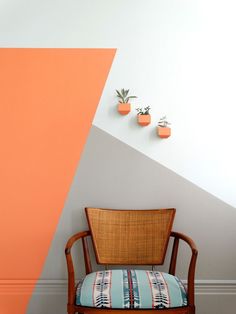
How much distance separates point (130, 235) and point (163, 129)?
0.76m

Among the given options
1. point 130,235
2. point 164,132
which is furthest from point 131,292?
point 164,132

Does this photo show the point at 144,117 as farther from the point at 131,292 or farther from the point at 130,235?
the point at 131,292

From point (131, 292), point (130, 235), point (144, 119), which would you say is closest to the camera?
point (131, 292)

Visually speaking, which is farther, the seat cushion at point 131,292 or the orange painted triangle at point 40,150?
the orange painted triangle at point 40,150

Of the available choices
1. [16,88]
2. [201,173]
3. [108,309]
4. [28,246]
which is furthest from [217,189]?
[16,88]

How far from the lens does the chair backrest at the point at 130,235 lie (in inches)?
103

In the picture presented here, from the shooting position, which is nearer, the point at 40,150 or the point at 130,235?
the point at 130,235

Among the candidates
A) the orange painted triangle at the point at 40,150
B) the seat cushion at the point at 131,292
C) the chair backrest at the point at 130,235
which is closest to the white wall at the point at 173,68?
the orange painted triangle at the point at 40,150

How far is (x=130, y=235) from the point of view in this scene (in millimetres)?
2639

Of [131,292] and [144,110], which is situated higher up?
[144,110]

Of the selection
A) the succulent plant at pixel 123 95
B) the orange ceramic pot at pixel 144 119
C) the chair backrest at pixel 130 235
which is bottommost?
the chair backrest at pixel 130 235

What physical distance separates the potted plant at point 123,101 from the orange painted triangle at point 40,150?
15 cm

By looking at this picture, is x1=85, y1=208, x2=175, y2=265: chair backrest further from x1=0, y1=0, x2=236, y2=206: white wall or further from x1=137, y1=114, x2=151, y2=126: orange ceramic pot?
x1=137, y1=114, x2=151, y2=126: orange ceramic pot

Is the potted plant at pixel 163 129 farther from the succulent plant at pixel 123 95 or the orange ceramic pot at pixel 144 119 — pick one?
the succulent plant at pixel 123 95
